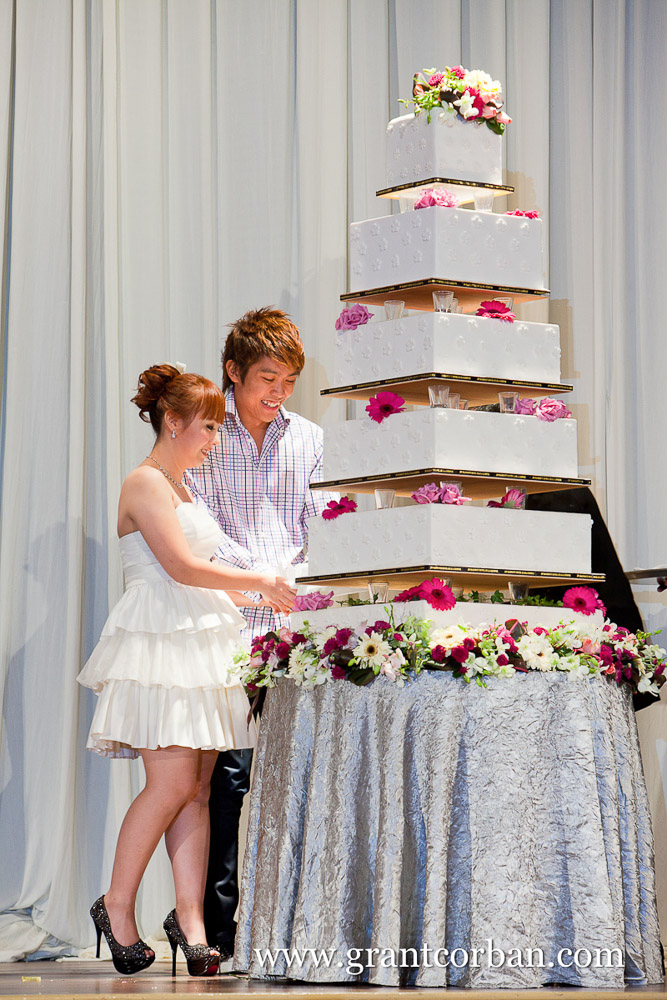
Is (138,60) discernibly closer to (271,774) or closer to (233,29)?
(233,29)

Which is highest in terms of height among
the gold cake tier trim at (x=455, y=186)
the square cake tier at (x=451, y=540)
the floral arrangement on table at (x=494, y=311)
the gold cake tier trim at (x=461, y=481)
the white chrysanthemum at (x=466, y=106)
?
the white chrysanthemum at (x=466, y=106)

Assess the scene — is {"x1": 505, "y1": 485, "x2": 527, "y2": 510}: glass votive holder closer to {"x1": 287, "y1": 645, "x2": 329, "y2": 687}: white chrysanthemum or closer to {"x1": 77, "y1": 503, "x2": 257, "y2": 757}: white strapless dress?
{"x1": 287, "y1": 645, "x2": 329, "y2": 687}: white chrysanthemum

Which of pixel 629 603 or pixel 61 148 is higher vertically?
pixel 61 148

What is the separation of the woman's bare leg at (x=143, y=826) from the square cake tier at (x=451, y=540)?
631mm

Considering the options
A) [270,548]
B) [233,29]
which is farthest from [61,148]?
[270,548]

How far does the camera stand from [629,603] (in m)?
3.79

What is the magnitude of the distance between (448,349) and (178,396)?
813mm

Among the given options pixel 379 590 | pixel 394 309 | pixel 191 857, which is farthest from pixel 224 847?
pixel 394 309

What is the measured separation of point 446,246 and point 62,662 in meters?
1.91

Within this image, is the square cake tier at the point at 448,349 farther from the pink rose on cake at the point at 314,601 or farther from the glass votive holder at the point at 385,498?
the pink rose on cake at the point at 314,601

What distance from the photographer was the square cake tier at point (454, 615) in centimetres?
319

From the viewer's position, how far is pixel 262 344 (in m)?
3.94

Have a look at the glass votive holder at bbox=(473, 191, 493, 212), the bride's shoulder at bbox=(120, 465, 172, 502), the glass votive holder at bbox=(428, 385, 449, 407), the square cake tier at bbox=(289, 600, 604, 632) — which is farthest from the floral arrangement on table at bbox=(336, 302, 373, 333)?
the square cake tier at bbox=(289, 600, 604, 632)

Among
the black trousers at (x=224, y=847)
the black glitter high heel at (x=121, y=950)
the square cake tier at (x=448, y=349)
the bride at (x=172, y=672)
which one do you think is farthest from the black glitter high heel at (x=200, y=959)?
the square cake tier at (x=448, y=349)
